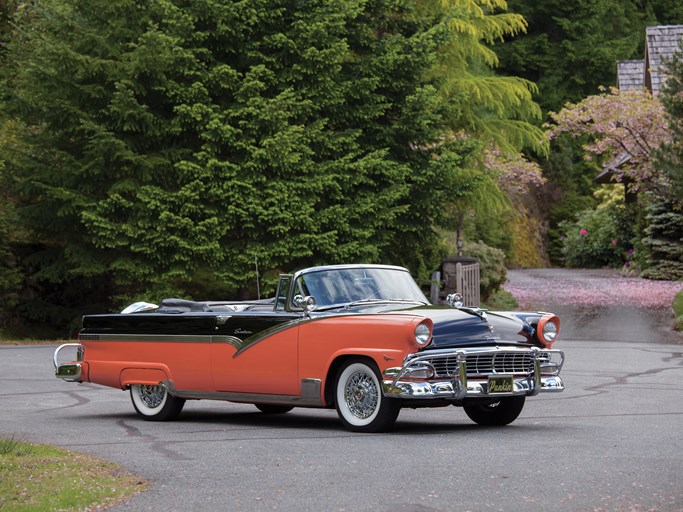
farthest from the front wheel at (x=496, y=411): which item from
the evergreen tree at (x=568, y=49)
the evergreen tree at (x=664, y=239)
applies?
the evergreen tree at (x=568, y=49)

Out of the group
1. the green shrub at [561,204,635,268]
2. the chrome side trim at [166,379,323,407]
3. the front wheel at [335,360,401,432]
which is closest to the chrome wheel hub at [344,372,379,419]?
the front wheel at [335,360,401,432]

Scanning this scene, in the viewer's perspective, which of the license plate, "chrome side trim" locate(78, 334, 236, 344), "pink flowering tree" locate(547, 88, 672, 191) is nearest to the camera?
the license plate

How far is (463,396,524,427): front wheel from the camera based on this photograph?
11.8m

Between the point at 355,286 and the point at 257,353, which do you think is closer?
the point at 257,353

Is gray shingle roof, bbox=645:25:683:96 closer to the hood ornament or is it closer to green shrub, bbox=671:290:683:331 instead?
green shrub, bbox=671:290:683:331

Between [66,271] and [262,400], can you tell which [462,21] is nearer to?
[66,271]

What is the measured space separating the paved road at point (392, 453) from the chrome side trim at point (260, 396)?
10.7 inches

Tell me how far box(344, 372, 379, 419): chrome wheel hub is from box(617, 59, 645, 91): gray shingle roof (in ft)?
126

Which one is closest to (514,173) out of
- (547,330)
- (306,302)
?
(547,330)

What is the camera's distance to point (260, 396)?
1180 centimetres

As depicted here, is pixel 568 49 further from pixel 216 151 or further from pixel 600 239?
pixel 216 151

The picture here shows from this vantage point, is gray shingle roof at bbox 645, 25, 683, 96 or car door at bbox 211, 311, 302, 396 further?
gray shingle roof at bbox 645, 25, 683, 96

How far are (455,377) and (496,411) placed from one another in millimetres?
1438

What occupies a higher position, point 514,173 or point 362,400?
point 514,173
